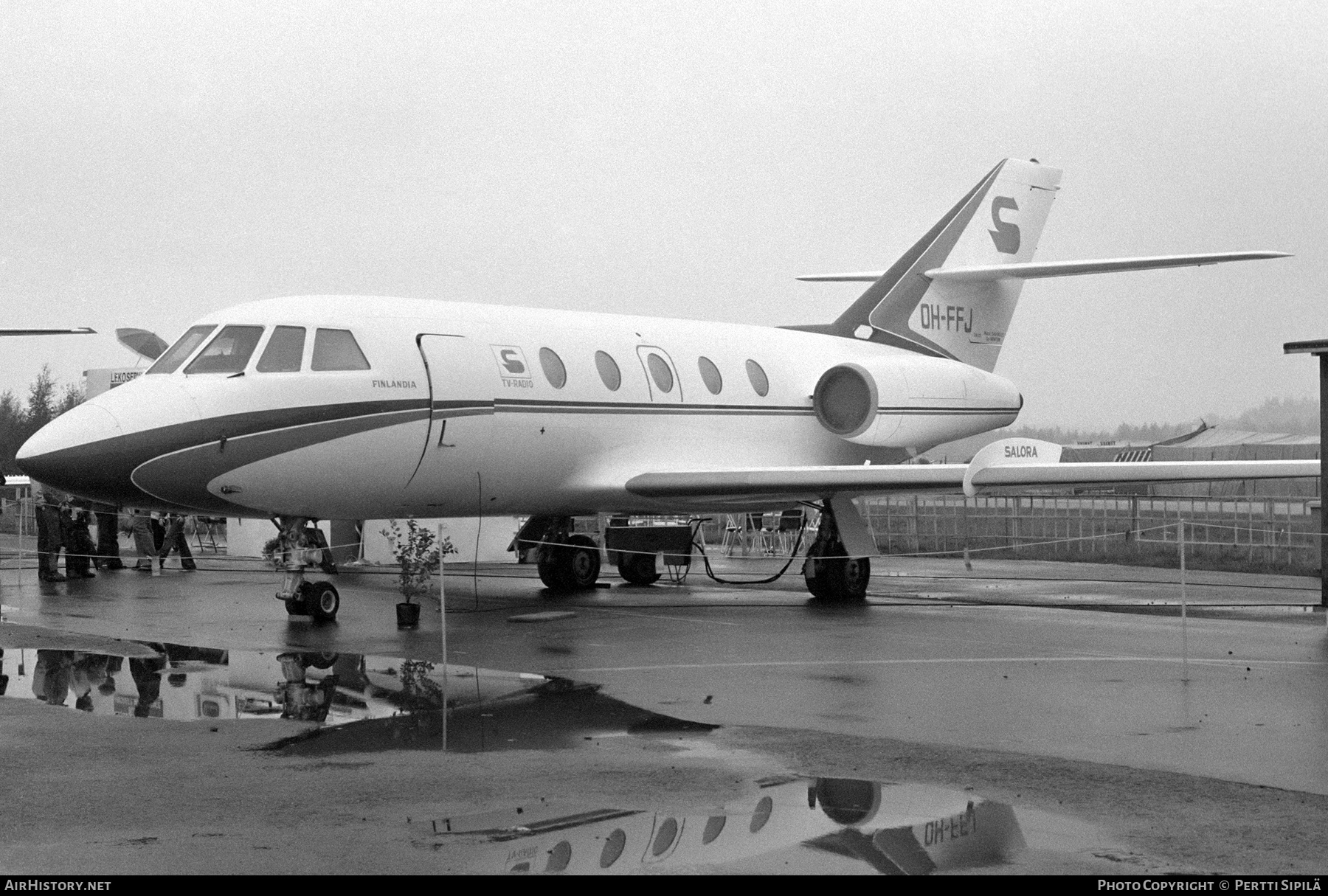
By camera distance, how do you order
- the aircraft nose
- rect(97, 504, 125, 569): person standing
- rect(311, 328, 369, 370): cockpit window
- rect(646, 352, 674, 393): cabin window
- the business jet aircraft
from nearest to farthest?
the aircraft nose < the business jet aircraft < rect(311, 328, 369, 370): cockpit window < rect(646, 352, 674, 393): cabin window < rect(97, 504, 125, 569): person standing

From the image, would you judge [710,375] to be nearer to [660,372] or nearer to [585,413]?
[660,372]

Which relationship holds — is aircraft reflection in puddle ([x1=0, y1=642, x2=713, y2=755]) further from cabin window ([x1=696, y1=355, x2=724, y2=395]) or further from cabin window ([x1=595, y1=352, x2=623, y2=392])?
cabin window ([x1=696, y1=355, x2=724, y2=395])

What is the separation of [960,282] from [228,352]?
1104 centimetres

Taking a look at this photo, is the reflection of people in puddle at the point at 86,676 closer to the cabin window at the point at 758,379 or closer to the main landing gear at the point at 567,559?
the main landing gear at the point at 567,559

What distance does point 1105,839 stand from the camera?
551cm

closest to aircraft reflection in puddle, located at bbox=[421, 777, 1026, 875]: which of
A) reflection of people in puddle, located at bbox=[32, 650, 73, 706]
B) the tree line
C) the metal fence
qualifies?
reflection of people in puddle, located at bbox=[32, 650, 73, 706]

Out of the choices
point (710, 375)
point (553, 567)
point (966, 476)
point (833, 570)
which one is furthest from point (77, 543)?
point (966, 476)

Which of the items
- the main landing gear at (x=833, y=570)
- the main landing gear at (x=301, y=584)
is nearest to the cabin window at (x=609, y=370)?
the main landing gear at (x=833, y=570)

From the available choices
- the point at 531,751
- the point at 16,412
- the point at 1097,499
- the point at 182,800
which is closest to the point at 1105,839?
the point at 531,751

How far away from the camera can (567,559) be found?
1912 cm

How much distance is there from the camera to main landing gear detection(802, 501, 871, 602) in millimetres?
17578

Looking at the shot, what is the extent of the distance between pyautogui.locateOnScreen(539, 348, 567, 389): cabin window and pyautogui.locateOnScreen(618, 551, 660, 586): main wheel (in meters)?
4.88

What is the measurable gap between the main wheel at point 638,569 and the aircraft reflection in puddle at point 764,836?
569 inches
